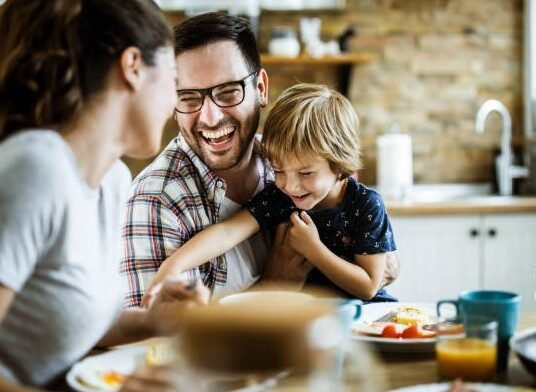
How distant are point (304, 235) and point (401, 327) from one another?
0.54m

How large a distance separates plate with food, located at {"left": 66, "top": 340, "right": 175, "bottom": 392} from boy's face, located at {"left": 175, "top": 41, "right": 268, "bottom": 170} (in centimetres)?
83

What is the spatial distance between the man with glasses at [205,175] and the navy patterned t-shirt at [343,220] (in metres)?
0.06

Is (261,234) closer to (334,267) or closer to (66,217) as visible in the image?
(334,267)

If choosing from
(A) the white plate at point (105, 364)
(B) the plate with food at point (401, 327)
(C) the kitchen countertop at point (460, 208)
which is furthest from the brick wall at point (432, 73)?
(A) the white plate at point (105, 364)

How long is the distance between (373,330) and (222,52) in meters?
0.98

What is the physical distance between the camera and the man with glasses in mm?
2033

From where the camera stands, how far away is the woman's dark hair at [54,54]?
1.19m

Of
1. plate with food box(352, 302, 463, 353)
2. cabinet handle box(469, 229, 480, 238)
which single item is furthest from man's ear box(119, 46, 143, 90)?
cabinet handle box(469, 229, 480, 238)

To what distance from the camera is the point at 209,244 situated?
197 cm

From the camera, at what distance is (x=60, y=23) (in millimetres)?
1199

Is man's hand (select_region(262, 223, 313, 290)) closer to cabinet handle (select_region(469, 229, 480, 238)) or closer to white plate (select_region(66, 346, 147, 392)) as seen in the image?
white plate (select_region(66, 346, 147, 392))

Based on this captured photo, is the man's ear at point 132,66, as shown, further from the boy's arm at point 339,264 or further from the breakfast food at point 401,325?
the boy's arm at point 339,264

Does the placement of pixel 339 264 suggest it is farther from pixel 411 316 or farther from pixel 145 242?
pixel 145 242

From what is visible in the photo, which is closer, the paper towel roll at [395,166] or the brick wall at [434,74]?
the paper towel roll at [395,166]
